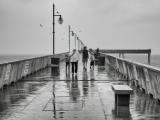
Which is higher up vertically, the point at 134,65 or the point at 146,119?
the point at 134,65

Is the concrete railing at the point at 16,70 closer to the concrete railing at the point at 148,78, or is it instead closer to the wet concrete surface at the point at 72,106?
the wet concrete surface at the point at 72,106

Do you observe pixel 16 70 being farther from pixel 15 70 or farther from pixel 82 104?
pixel 82 104

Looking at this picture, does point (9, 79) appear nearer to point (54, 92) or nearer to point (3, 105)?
point (54, 92)

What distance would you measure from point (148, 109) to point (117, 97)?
3.61ft

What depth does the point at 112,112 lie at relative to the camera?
37.2ft

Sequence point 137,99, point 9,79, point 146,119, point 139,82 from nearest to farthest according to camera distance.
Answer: point 146,119 → point 137,99 → point 139,82 → point 9,79

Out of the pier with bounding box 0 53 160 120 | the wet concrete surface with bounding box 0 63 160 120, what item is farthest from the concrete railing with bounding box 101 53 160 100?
the wet concrete surface with bounding box 0 63 160 120

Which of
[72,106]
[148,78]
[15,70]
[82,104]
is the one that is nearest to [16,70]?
[15,70]

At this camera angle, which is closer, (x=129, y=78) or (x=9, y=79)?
(x=9, y=79)

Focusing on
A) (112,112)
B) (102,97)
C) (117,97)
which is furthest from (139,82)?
(112,112)

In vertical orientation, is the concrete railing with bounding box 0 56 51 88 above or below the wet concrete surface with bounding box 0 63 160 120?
above

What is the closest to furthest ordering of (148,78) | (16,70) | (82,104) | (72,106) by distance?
1. (72,106)
2. (82,104)
3. (148,78)
4. (16,70)

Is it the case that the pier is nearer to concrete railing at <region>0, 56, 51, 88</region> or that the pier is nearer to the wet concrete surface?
the wet concrete surface

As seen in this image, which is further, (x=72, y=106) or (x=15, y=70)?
(x=15, y=70)
